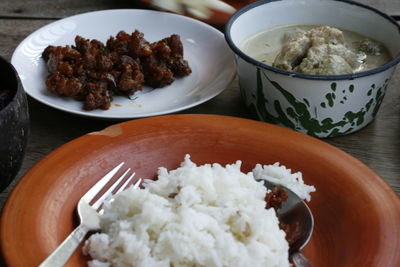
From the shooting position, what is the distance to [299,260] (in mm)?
1396

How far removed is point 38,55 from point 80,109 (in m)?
0.49

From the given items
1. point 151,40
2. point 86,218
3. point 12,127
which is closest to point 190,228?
point 86,218

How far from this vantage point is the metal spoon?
56.4 inches

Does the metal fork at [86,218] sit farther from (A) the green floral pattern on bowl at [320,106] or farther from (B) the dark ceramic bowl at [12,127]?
(A) the green floral pattern on bowl at [320,106]

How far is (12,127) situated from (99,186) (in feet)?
0.94

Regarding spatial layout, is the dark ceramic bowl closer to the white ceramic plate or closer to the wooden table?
the wooden table

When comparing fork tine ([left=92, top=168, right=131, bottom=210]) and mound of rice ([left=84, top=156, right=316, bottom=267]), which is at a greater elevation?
mound of rice ([left=84, top=156, right=316, bottom=267])

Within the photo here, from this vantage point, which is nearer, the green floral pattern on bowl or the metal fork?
the metal fork

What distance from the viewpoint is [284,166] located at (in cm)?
161

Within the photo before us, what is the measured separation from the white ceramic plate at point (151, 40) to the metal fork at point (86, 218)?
0.38 m

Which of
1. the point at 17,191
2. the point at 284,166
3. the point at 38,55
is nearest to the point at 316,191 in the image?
the point at 284,166

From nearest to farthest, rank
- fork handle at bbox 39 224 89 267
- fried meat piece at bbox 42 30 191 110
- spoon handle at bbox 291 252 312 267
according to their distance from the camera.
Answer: fork handle at bbox 39 224 89 267 < spoon handle at bbox 291 252 312 267 < fried meat piece at bbox 42 30 191 110

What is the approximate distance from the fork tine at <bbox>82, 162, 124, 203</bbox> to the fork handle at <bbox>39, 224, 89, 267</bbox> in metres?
0.14

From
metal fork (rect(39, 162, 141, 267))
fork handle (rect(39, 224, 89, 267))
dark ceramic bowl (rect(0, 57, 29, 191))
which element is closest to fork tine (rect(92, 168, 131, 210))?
metal fork (rect(39, 162, 141, 267))
